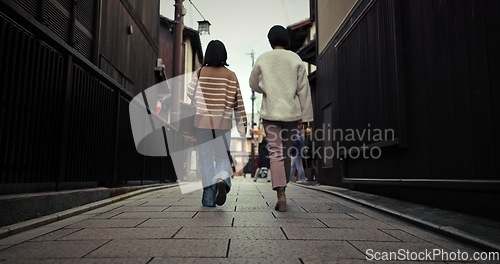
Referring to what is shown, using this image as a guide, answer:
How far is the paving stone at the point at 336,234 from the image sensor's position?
9.55 feet

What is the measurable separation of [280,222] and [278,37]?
7.40ft

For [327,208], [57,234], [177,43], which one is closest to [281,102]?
[327,208]

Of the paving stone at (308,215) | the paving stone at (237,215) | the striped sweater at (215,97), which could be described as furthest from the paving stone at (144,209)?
the paving stone at (308,215)

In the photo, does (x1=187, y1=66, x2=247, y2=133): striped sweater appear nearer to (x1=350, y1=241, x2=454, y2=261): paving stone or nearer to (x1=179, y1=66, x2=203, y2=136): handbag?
(x1=179, y1=66, x2=203, y2=136): handbag

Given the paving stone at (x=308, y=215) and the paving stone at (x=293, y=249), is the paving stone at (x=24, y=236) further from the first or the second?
the paving stone at (x=308, y=215)

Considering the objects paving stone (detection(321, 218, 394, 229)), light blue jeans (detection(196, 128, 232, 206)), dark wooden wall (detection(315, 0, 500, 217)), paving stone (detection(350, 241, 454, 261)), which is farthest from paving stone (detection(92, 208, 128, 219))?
dark wooden wall (detection(315, 0, 500, 217))

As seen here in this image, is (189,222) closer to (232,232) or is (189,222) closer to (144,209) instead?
(232,232)

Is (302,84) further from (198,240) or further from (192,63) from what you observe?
(192,63)

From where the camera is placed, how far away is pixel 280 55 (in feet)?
15.0

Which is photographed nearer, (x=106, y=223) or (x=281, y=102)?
(x=106, y=223)

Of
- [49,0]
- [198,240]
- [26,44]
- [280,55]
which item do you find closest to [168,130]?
[49,0]

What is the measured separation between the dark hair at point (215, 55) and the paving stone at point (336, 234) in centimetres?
234

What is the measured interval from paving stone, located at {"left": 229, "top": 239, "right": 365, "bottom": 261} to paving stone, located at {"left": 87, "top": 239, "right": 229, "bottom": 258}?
11cm

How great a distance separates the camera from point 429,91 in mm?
4211
